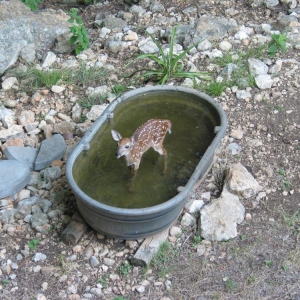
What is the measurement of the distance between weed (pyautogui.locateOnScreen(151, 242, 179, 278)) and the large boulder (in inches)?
122

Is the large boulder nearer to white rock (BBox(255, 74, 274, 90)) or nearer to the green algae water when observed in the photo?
the green algae water

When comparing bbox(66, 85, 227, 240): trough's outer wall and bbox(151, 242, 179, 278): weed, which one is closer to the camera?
bbox(66, 85, 227, 240): trough's outer wall

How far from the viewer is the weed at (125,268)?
3.83 meters

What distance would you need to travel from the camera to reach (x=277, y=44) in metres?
5.85

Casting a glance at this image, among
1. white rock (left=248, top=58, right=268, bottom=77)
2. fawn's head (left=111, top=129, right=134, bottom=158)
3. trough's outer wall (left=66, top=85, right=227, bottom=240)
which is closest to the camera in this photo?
trough's outer wall (left=66, top=85, right=227, bottom=240)

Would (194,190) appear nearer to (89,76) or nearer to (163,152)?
(163,152)

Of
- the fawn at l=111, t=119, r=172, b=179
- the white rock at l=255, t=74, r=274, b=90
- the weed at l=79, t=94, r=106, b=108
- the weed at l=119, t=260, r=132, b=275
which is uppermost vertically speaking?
the fawn at l=111, t=119, r=172, b=179

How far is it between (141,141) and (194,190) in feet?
2.17

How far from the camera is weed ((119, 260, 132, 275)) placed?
3.83 meters

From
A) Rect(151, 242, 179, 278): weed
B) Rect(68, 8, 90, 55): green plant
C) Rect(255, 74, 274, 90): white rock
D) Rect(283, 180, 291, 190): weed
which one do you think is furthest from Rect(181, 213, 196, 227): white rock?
Rect(68, 8, 90, 55): green plant

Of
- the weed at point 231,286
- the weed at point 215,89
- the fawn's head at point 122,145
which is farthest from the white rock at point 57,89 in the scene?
the weed at point 231,286

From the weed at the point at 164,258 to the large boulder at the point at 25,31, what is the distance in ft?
10.2

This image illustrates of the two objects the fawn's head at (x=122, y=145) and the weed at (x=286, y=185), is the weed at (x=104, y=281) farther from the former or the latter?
the weed at (x=286, y=185)

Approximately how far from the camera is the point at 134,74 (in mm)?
5777
